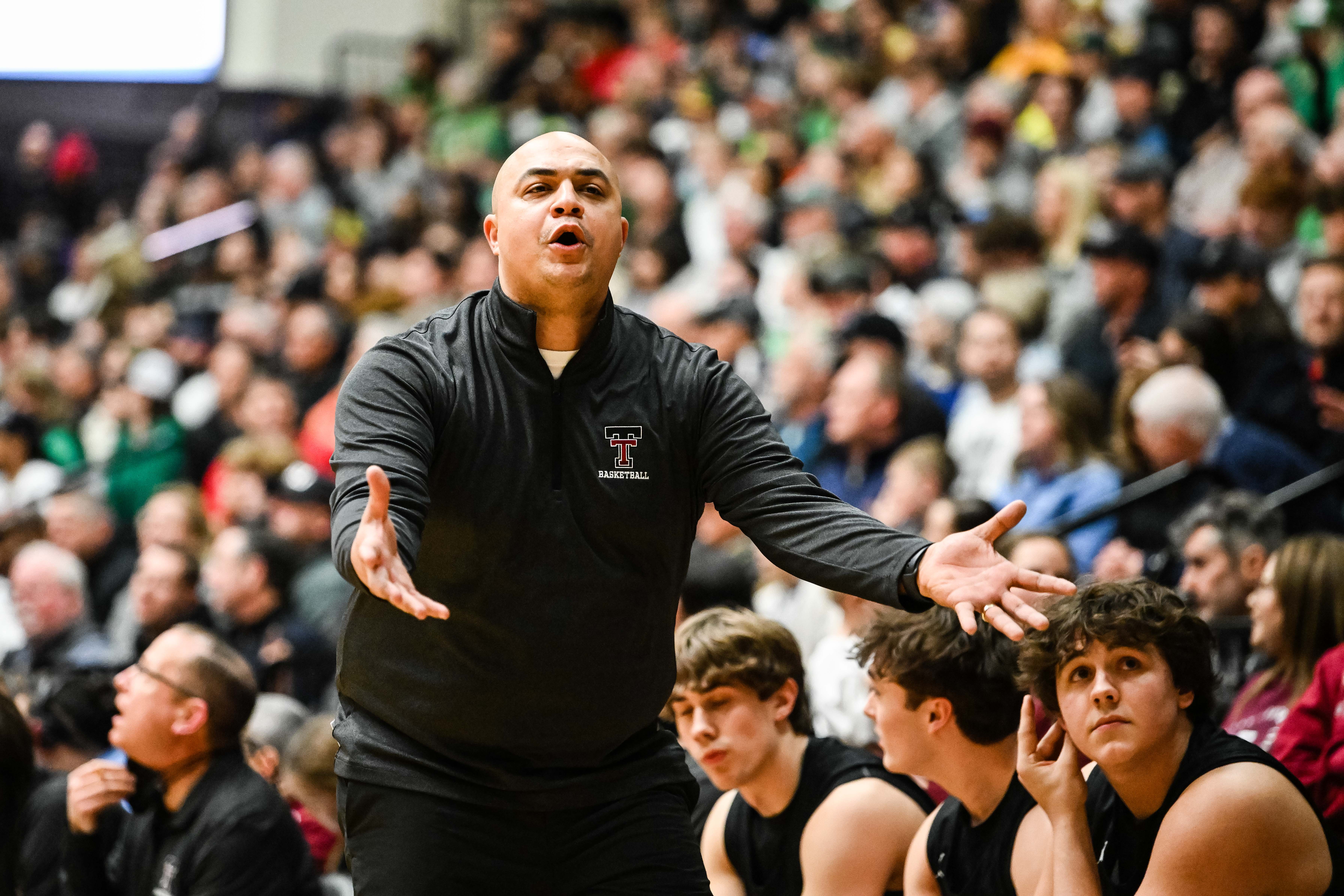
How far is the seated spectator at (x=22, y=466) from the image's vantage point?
7.74 m

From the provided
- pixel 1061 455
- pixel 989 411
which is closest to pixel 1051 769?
pixel 1061 455

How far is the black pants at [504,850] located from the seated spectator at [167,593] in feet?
10.8

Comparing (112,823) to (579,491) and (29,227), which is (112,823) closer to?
(579,491)

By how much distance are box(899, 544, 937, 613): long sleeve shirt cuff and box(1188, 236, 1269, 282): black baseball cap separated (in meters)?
3.74

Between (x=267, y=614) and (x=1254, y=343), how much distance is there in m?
3.49

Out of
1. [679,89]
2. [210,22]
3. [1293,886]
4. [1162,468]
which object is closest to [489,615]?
[1293,886]

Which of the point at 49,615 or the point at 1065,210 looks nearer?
the point at 49,615

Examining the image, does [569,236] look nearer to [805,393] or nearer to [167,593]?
[167,593]

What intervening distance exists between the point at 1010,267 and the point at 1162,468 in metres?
1.74

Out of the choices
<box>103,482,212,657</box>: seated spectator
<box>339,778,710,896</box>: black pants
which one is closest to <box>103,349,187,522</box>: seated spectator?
<box>103,482,212,657</box>: seated spectator

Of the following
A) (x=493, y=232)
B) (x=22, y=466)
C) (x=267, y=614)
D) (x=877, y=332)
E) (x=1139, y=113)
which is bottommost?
(x=267, y=614)

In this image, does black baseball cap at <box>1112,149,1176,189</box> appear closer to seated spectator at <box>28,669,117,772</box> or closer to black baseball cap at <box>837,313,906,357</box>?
black baseball cap at <box>837,313,906,357</box>

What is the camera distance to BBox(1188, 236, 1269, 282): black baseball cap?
533 centimetres

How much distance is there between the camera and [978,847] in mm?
2850
